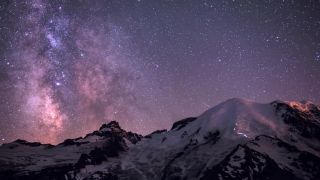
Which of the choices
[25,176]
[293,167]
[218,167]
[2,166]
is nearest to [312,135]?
[293,167]

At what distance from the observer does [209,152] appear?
459ft

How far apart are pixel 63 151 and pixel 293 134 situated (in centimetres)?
10722

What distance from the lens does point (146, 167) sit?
14625 cm

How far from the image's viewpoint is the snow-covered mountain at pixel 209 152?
120m

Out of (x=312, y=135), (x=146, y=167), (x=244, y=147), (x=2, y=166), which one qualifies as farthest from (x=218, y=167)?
(x=2, y=166)

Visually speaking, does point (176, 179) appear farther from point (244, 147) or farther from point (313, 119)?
point (313, 119)

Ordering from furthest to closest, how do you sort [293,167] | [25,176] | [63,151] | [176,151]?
[63,151]
[176,151]
[25,176]
[293,167]

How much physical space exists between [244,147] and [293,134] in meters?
30.4

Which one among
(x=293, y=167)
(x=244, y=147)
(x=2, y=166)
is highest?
(x=2, y=166)

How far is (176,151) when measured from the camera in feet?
522

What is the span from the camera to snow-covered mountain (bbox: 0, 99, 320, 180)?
12012 cm

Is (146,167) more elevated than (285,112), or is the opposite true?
(285,112)

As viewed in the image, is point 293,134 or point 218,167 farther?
point 293,134

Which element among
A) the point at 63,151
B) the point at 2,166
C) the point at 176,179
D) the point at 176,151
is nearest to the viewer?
the point at 176,179
